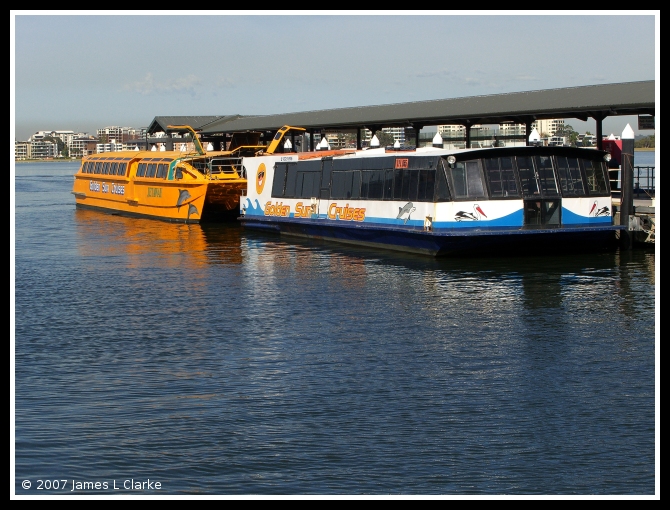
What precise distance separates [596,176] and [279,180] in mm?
12148

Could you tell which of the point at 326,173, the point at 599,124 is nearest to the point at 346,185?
the point at 326,173

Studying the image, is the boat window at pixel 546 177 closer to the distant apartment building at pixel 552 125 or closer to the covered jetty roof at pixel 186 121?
the distant apartment building at pixel 552 125

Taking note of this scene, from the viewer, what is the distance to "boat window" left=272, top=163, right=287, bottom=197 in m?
35.3

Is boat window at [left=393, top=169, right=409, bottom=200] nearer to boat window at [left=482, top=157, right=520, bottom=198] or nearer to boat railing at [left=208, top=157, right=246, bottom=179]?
boat window at [left=482, top=157, right=520, bottom=198]

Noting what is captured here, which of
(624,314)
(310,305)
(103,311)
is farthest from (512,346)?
(103,311)

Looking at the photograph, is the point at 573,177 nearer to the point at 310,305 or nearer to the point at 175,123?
the point at 310,305

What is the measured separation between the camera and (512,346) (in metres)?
16.3

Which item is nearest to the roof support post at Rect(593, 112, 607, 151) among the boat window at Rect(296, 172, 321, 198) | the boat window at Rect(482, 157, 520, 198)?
the boat window at Rect(482, 157, 520, 198)

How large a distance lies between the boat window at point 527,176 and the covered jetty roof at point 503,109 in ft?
14.8

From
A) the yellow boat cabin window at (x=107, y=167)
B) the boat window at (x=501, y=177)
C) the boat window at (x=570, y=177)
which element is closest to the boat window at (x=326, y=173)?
the boat window at (x=501, y=177)

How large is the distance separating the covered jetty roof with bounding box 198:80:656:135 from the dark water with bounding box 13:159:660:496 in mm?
7069

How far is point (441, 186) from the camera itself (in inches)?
1037

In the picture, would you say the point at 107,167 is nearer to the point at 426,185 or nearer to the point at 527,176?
the point at 426,185

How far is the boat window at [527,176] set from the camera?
85.9 ft
